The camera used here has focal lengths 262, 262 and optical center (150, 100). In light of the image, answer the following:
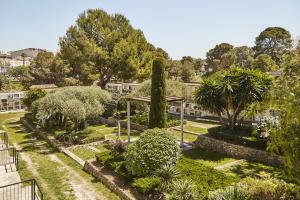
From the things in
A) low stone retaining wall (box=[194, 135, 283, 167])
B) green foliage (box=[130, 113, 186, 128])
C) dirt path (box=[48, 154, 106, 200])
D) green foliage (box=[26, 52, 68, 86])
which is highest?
green foliage (box=[26, 52, 68, 86])

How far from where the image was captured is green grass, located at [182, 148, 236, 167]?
16183 mm

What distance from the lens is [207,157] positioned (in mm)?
17156

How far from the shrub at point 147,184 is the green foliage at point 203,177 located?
1396mm

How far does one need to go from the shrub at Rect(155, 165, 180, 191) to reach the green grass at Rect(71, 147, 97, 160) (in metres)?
7.52

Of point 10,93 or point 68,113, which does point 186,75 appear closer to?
point 10,93

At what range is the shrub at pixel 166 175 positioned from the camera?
36.5 feet

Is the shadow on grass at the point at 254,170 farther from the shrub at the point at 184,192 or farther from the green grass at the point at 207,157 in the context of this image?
the shrub at the point at 184,192

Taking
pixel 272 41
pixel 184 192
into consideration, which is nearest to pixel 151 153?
pixel 184 192

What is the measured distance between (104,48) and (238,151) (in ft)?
91.4

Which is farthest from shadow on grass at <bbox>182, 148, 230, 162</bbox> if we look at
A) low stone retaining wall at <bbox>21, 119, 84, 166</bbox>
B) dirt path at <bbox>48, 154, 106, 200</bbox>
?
low stone retaining wall at <bbox>21, 119, 84, 166</bbox>

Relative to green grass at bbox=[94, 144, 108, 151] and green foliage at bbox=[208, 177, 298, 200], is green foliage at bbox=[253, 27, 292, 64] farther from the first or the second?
green foliage at bbox=[208, 177, 298, 200]

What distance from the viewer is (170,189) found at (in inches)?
434

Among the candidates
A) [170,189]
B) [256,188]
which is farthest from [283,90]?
[170,189]

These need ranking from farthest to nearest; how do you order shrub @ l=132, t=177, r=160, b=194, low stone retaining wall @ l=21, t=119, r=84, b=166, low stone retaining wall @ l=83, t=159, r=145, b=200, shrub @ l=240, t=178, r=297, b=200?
low stone retaining wall @ l=21, t=119, r=84, b=166 → low stone retaining wall @ l=83, t=159, r=145, b=200 → shrub @ l=132, t=177, r=160, b=194 → shrub @ l=240, t=178, r=297, b=200
